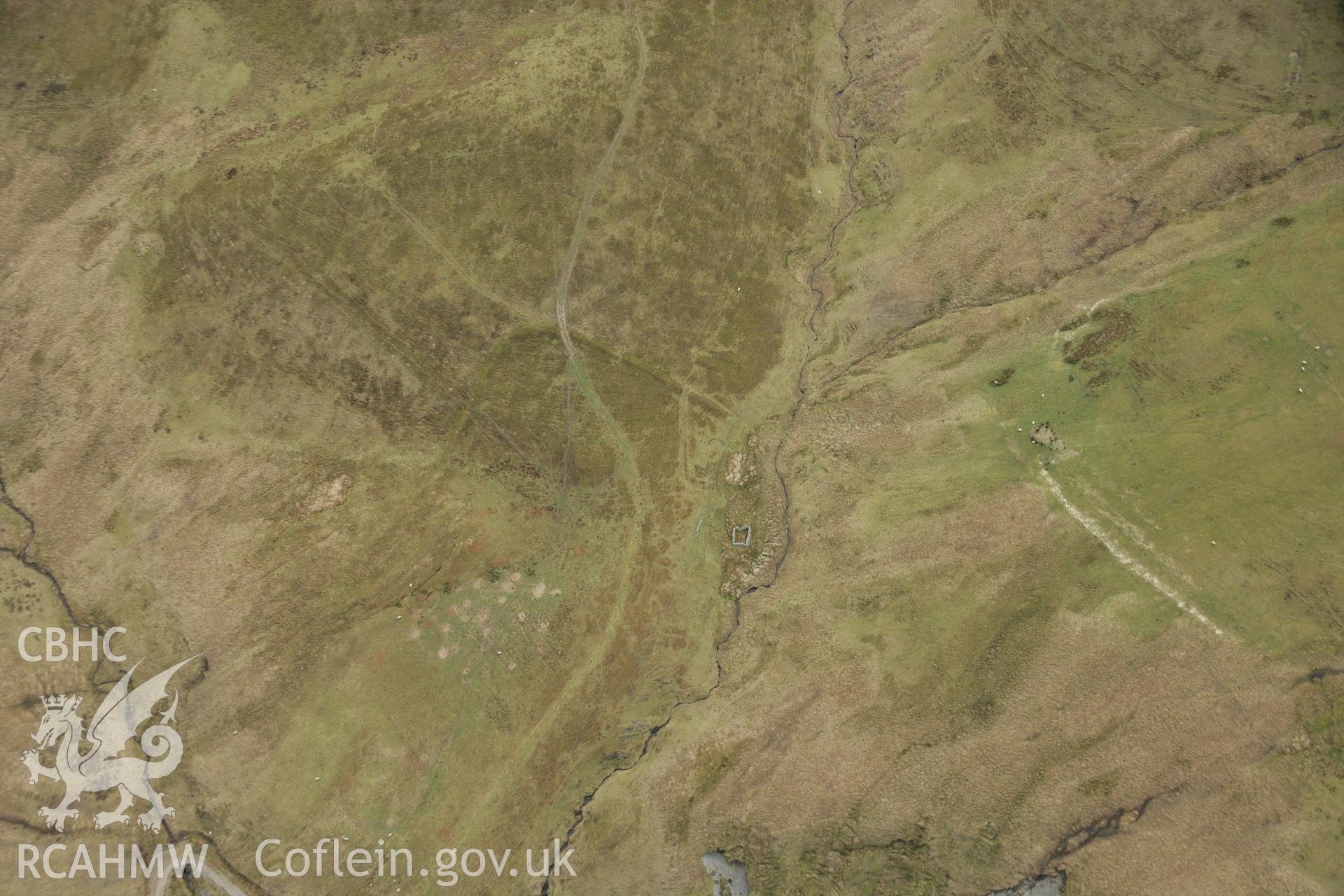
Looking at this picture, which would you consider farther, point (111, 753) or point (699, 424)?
point (699, 424)

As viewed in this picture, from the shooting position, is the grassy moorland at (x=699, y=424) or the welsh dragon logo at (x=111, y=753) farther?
the welsh dragon logo at (x=111, y=753)

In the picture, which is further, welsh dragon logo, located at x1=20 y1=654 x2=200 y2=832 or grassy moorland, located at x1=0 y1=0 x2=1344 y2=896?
welsh dragon logo, located at x1=20 y1=654 x2=200 y2=832

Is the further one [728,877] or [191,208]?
[191,208]

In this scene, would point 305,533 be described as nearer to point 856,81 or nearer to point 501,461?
point 501,461

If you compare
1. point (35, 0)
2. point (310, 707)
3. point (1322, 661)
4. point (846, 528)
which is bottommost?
point (1322, 661)

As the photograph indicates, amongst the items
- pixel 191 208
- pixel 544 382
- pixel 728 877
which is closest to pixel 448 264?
pixel 544 382

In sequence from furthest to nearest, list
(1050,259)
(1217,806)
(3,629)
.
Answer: (1050,259) → (3,629) → (1217,806)

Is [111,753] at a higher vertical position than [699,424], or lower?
lower

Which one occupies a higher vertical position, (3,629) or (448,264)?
(448,264)
